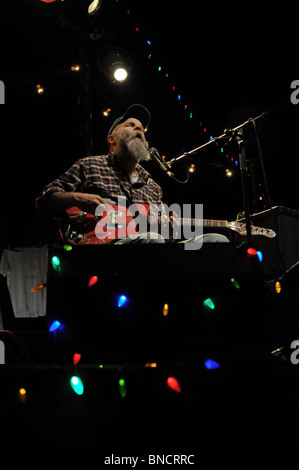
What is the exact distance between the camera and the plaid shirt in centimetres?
272

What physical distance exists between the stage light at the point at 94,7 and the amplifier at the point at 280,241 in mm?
3099

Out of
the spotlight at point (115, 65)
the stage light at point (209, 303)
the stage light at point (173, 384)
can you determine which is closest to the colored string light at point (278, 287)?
the stage light at point (209, 303)

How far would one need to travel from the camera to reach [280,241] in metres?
3.00

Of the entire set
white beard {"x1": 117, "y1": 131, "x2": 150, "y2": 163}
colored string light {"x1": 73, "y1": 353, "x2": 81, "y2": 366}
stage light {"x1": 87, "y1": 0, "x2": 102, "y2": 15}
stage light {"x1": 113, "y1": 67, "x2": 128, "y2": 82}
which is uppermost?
stage light {"x1": 87, "y1": 0, "x2": 102, "y2": 15}

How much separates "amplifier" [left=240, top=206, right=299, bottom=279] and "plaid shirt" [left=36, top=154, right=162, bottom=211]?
2.99ft

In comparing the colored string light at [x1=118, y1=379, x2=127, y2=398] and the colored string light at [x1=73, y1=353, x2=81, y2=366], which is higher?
the colored string light at [x1=73, y1=353, x2=81, y2=366]

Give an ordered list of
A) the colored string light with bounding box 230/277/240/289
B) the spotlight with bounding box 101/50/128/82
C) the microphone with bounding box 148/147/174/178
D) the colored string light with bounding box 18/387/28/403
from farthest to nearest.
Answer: the spotlight with bounding box 101/50/128/82, the microphone with bounding box 148/147/174/178, the colored string light with bounding box 230/277/240/289, the colored string light with bounding box 18/387/28/403

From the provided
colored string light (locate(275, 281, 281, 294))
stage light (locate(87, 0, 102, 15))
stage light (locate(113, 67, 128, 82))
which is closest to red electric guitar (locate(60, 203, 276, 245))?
colored string light (locate(275, 281, 281, 294))

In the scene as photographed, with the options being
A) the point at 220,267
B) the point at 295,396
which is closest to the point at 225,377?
the point at 295,396

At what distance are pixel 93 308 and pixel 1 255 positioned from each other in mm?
2990

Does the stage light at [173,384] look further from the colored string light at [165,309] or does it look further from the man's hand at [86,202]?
the man's hand at [86,202]

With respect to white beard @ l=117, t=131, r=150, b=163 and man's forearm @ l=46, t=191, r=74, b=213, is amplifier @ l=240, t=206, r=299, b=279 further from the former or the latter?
man's forearm @ l=46, t=191, r=74, b=213
